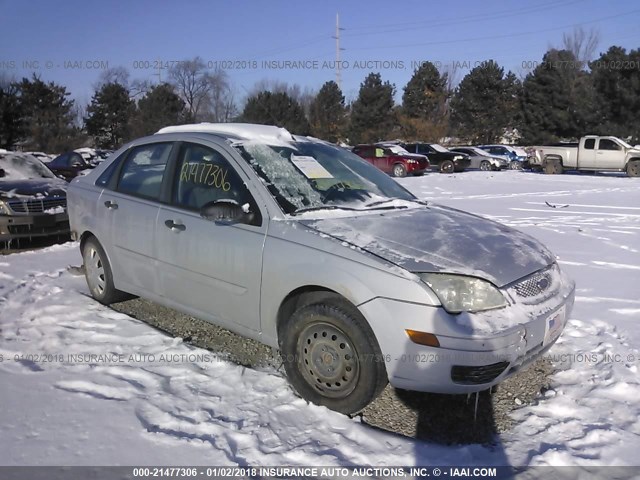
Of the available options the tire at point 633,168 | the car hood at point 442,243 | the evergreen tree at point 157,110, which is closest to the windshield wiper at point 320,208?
the car hood at point 442,243

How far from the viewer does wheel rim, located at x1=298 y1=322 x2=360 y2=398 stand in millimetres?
2898

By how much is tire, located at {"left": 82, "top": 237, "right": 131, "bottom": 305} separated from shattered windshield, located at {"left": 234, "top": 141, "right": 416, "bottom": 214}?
6.03 ft

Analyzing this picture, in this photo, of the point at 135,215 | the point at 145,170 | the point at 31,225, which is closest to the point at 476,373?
the point at 135,215

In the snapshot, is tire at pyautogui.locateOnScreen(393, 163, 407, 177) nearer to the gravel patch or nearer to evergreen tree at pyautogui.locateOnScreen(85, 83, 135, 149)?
the gravel patch

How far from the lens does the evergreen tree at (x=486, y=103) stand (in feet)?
152

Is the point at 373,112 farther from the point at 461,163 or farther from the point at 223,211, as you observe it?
the point at 223,211

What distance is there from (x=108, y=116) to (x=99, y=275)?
48.2m

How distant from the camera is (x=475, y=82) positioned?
46188 millimetres

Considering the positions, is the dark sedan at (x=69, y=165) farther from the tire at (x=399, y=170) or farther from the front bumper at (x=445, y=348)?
the front bumper at (x=445, y=348)

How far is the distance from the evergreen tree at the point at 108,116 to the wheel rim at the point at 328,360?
48.9 meters

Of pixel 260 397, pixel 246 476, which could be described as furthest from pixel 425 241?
pixel 246 476

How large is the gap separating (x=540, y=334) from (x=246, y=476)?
5.78ft

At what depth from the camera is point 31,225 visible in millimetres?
7543

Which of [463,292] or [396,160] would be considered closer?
[463,292]
